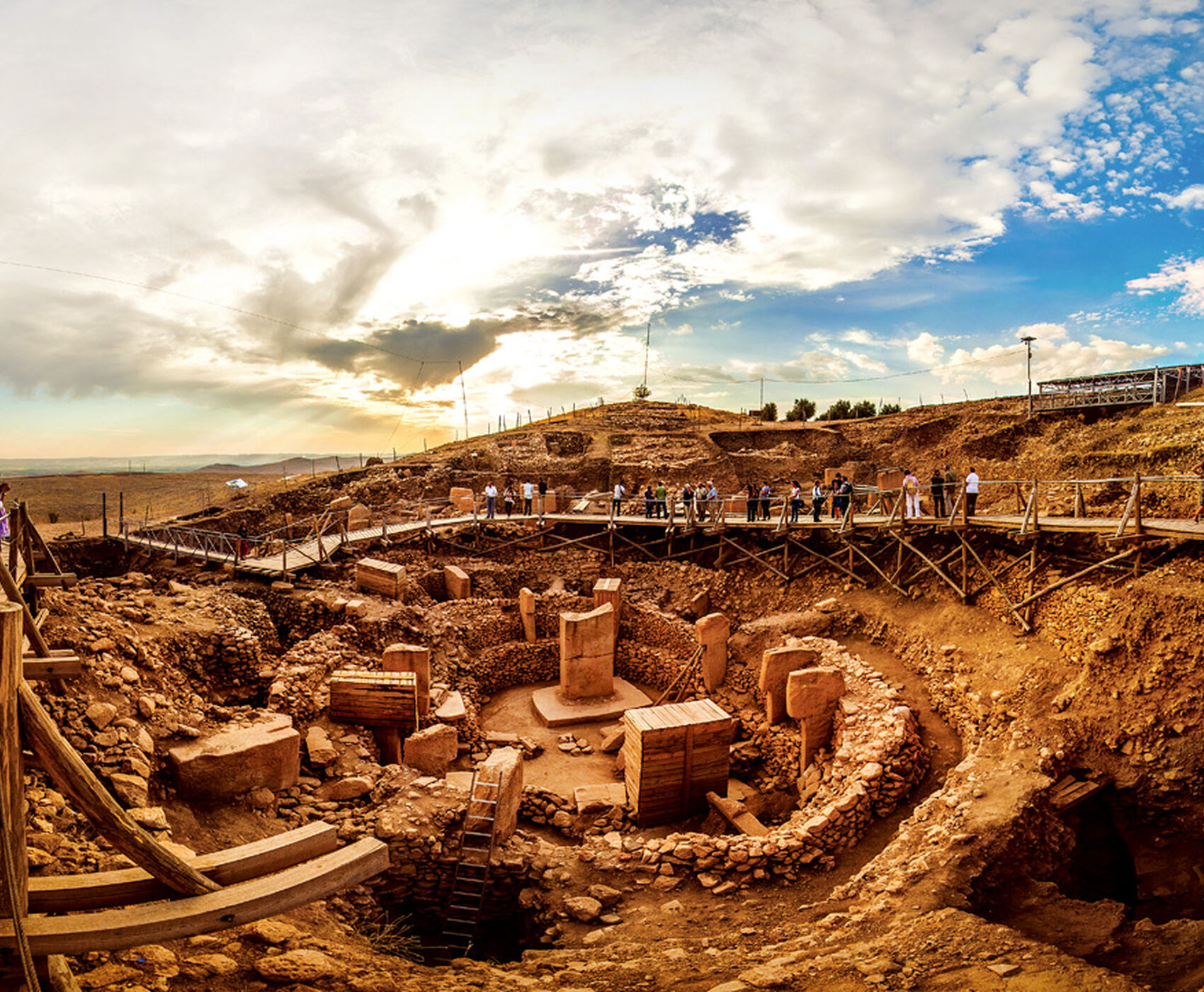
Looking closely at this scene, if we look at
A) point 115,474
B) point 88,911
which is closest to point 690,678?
point 88,911

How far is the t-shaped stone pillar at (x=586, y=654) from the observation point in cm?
1451

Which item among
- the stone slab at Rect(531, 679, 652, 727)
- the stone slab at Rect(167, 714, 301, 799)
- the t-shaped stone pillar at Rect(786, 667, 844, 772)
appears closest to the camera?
the stone slab at Rect(167, 714, 301, 799)

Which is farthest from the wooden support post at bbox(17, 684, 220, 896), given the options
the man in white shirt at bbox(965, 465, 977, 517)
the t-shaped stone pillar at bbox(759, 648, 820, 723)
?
the man in white shirt at bbox(965, 465, 977, 517)

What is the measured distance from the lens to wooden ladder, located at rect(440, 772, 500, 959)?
25.0ft

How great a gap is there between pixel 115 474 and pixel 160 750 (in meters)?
59.2

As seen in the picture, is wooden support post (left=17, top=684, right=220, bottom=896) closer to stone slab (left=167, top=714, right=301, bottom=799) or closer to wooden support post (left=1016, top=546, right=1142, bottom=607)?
stone slab (left=167, top=714, right=301, bottom=799)

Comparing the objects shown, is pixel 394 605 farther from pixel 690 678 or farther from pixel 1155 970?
pixel 1155 970

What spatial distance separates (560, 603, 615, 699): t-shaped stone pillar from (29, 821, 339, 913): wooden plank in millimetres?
11148

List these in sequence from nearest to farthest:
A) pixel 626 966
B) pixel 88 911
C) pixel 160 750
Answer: pixel 88 911 < pixel 626 966 < pixel 160 750

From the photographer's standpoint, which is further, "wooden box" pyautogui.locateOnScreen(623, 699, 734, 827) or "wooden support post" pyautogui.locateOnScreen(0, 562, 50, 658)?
"wooden box" pyautogui.locateOnScreen(623, 699, 734, 827)

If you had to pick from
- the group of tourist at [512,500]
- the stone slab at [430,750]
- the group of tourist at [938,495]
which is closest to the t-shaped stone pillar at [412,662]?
the stone slab at [430,750]

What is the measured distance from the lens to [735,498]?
699 inches

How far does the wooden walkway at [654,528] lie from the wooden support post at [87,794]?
12344 millimetres

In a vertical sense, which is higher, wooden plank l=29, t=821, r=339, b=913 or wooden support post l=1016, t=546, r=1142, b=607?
wooden support post l=1016, t=546, r=1142, b=607
